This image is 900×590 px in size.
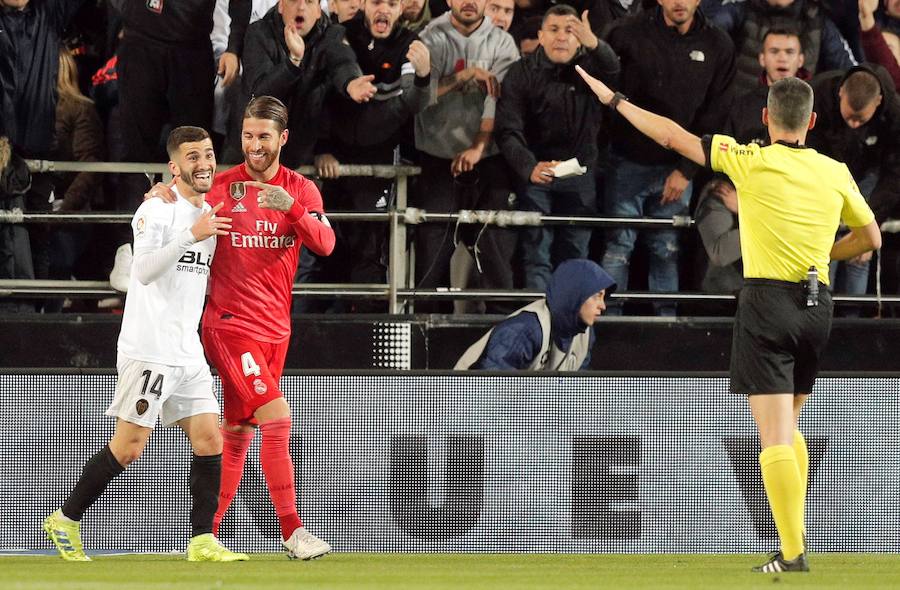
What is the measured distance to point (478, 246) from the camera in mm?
9047

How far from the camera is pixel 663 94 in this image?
30.3ft

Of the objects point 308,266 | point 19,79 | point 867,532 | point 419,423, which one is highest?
point 19,79

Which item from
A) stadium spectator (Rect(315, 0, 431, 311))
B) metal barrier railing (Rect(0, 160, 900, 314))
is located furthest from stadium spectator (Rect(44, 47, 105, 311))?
stadium spectator (Rect(315, 0, 431, 311))

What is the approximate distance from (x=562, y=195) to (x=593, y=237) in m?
0.53

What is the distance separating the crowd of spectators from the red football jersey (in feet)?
7.39

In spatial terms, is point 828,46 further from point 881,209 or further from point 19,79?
point 19,79

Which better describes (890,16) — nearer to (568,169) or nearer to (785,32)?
(785,32)

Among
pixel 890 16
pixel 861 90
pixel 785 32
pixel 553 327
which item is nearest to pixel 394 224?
pixel 553 327

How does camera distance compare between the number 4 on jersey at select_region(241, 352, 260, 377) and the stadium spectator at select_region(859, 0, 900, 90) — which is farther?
the stadium spectator at select_region(859, 0, 900, 90)

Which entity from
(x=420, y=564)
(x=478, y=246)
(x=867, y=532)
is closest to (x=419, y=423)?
(x=420, y=564)

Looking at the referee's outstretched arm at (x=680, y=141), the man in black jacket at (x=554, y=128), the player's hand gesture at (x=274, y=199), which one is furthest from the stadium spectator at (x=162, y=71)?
the referee's outstretched arm at (x=680, y=141)

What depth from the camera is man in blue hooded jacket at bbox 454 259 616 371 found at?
25.6 ft

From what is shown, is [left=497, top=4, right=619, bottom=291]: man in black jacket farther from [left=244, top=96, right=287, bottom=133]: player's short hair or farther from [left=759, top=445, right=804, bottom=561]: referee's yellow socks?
[left=759, top=445, right=804, bottom=561]: referee's yellow socks

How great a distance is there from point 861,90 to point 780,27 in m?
0.77
